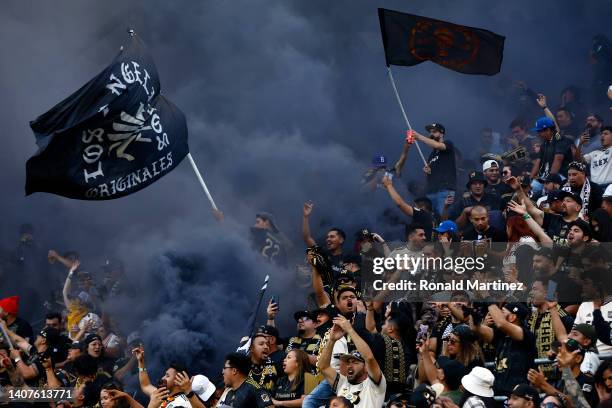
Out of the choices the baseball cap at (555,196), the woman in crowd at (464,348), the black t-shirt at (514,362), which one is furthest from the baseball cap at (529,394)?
the baseball cap at (555,196)

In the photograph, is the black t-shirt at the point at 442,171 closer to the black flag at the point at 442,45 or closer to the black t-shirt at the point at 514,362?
the black flag at the point at 442,45

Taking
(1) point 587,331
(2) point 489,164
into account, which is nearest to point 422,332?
(1) point 587,331

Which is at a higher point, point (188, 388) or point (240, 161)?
point (240, 161)

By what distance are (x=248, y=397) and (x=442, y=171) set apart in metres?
6.51

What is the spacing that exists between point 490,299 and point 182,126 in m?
4.68

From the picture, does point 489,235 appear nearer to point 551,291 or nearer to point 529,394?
point 551,291

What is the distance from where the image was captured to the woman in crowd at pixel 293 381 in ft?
38.5

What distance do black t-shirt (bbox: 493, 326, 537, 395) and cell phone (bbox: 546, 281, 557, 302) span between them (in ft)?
2.18

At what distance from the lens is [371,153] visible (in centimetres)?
2059

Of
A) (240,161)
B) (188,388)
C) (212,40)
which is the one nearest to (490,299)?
(188,388)

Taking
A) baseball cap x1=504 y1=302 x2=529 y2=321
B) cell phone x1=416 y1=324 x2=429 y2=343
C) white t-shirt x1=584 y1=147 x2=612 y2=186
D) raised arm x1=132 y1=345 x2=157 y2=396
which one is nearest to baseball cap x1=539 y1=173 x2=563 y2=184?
white t-shirt x1=584 y1=147 x2=612 y2=186

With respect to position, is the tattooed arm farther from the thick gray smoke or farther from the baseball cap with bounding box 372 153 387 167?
the thick gray smoke

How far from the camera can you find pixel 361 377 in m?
10.9

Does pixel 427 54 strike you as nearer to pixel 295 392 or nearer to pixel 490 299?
pixel 490 299
